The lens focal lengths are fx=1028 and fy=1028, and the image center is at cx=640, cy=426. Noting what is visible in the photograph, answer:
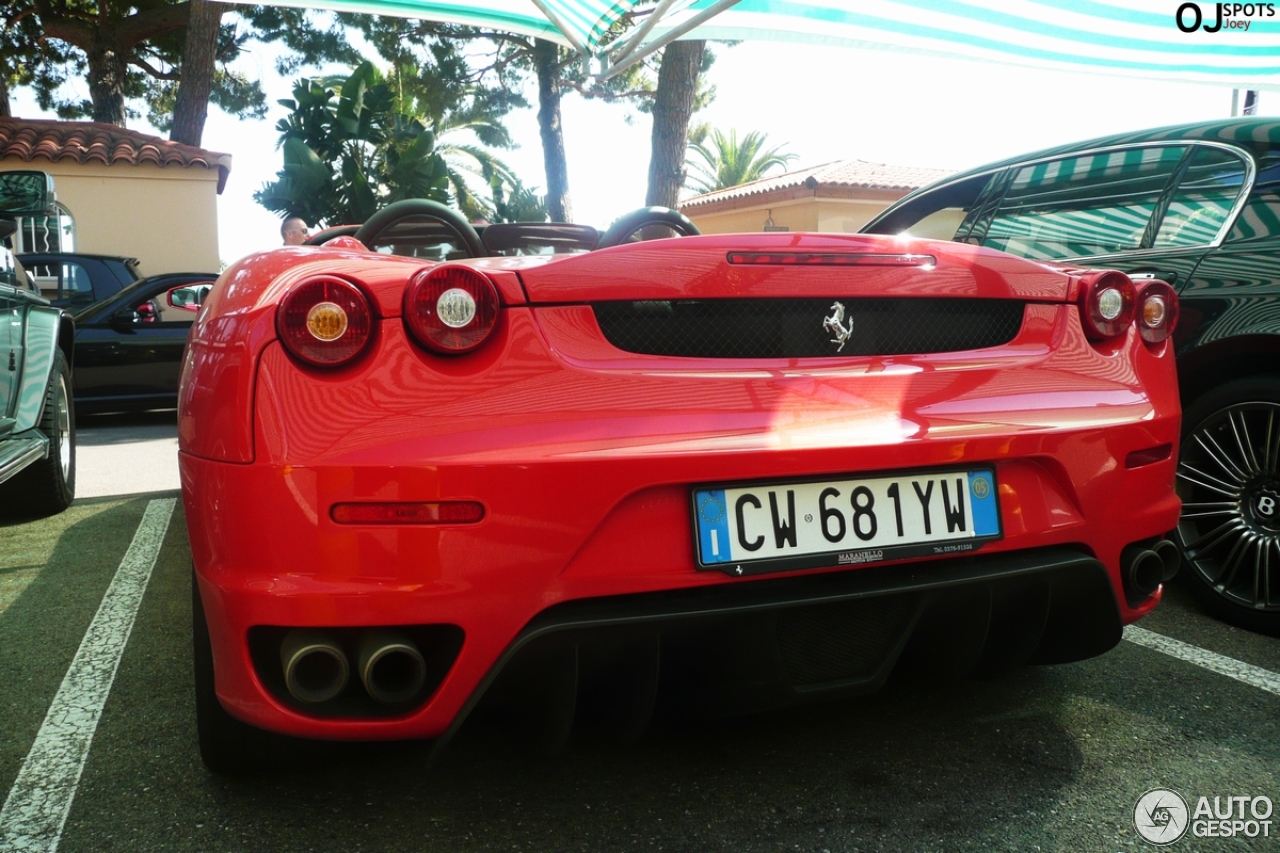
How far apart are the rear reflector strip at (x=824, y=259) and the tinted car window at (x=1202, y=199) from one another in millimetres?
1559

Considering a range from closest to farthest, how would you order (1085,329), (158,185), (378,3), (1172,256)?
(1085,329) → (1172,256) → (378,3) → (158,185)

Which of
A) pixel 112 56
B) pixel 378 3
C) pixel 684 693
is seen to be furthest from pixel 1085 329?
pixel 112 56

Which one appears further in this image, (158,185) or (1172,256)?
(158,185)

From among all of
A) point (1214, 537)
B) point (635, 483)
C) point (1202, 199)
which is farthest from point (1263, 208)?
point (635, 483)

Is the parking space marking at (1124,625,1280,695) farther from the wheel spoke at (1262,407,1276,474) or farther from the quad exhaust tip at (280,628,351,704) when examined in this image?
the quad exhaust tip at (280,628,351,704)

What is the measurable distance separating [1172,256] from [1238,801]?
178 cm

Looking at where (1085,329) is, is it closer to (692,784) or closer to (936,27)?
(692,784)

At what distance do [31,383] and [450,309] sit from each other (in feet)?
11.4

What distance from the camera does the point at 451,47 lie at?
55.3ft

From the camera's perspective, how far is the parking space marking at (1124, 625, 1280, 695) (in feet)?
7.82

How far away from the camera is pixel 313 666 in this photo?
1.56m

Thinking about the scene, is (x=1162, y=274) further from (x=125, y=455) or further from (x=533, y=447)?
(x=125, y=455)

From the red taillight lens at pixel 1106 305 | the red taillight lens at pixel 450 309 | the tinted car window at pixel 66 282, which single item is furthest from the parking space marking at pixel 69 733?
the tinted car window at pixel 66 282

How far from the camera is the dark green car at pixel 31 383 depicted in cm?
399
